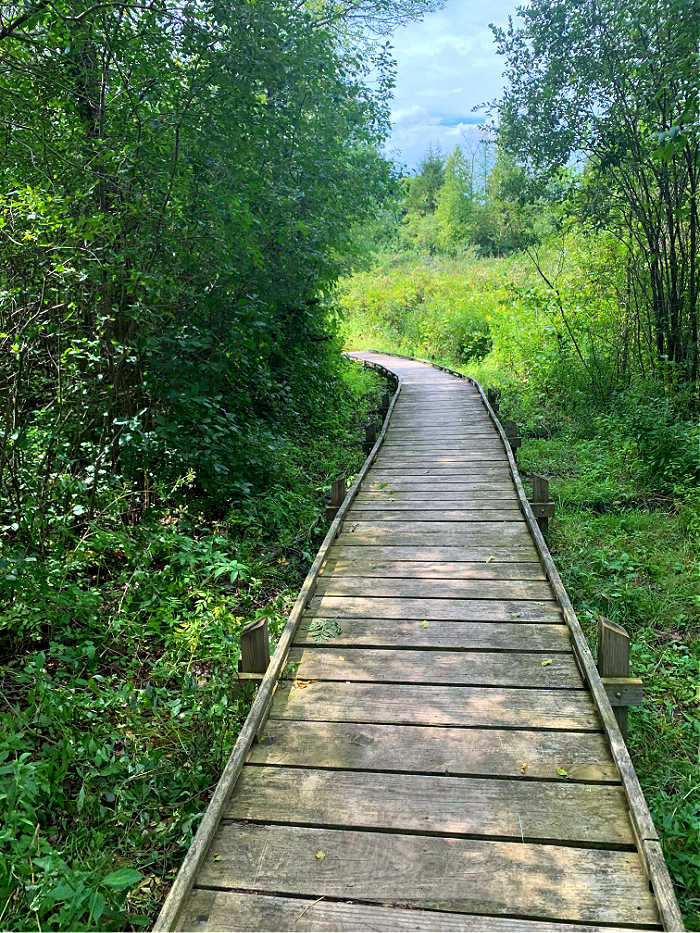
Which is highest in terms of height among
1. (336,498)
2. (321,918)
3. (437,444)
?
→ (336,498)

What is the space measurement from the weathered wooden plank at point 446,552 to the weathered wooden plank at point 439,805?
2.41 meters

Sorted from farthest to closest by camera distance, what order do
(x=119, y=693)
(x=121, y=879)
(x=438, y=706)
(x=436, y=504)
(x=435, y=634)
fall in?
(x=436, y=504) < (x=435, y=634) < (x=119, y=693) < (x=438, y=706) < (x=121, y=879)

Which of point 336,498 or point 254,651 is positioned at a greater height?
point 336,498

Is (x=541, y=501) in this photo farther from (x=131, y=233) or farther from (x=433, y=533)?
(x=131, y=233)

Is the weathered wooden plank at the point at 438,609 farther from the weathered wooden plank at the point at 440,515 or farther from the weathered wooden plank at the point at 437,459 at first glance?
the weathered wooden plank at the point at 437,459

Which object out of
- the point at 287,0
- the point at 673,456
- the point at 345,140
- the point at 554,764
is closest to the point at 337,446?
the point at 673,456

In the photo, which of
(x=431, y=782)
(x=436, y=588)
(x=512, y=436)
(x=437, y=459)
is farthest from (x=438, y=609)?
(x=512, y=436)

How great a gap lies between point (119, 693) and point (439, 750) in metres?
1.94

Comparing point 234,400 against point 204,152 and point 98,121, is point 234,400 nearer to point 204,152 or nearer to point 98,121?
point 204,152

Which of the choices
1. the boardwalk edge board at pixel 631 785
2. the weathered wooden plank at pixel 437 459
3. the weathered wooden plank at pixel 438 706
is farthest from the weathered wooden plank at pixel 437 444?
the weathered wooden plank at pixel 438 706

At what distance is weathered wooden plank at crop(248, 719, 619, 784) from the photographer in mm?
2658

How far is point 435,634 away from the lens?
3.82 metres

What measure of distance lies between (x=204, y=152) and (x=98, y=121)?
0.91 m

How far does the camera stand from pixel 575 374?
1112 centimetres
